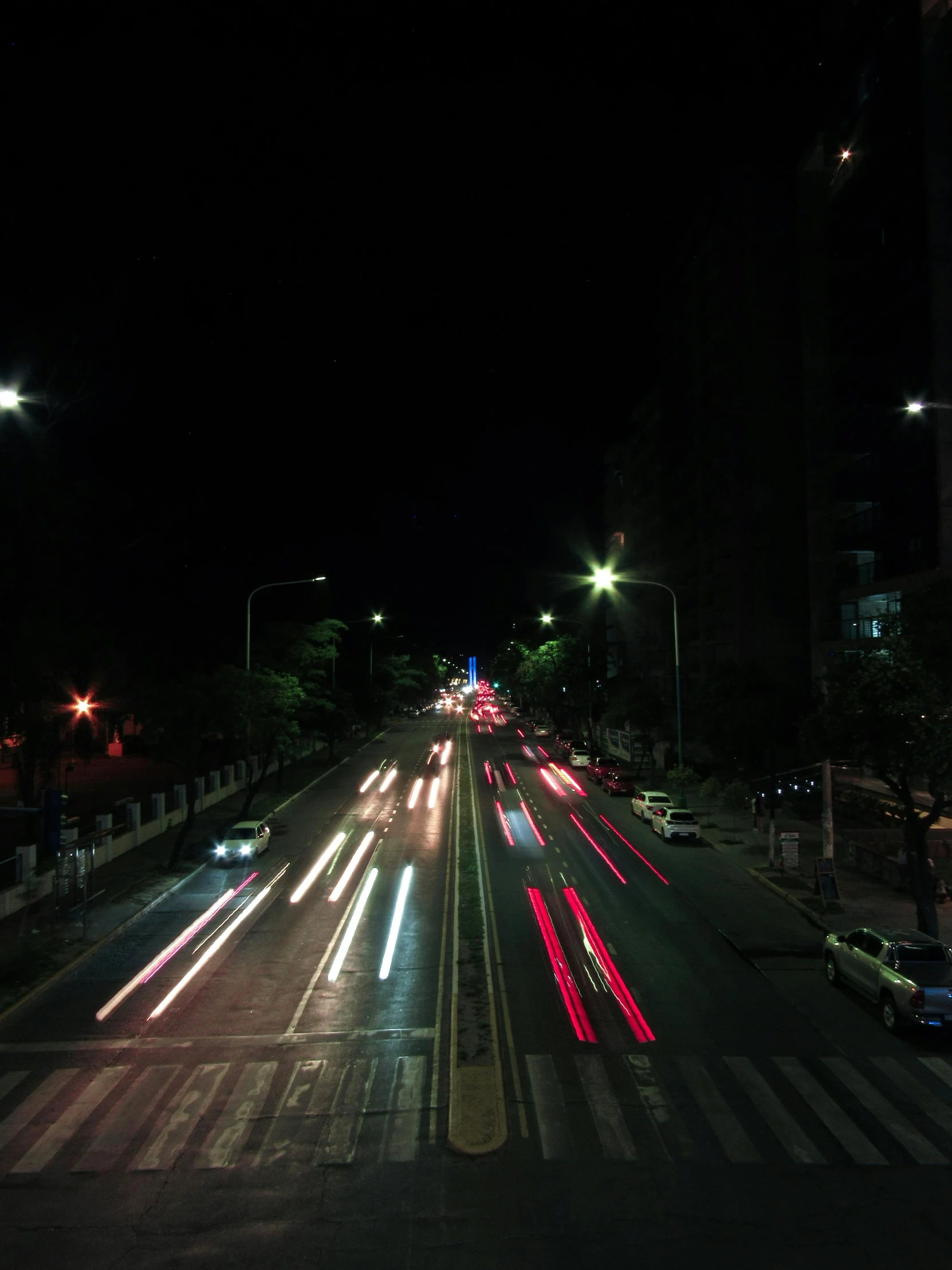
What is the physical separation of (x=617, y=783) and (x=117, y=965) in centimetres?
3368

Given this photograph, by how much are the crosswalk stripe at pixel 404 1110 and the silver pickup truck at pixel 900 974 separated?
27.4ft

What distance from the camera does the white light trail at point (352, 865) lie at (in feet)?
87.0

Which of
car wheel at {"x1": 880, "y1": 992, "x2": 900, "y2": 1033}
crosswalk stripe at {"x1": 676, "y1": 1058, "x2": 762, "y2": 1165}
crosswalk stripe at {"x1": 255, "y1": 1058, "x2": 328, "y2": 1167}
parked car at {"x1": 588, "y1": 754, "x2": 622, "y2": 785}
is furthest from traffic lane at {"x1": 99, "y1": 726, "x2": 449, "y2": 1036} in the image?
parked car at {"x1": 588, "y1": 754, "x2": 622, "y2": 785}

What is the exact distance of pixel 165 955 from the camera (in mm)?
20656

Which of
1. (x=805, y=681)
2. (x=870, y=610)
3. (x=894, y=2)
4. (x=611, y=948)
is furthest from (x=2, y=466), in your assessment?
(x=805, y=681)

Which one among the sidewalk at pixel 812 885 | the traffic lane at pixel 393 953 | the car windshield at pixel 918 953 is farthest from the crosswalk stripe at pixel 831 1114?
the sidewalk at pixel 812 885

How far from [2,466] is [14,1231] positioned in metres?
24.5

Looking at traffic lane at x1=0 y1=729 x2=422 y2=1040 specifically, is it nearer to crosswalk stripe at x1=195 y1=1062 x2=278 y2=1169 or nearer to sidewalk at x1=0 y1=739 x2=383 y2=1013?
sidewalk at x1=0 y1=739 x2=383 y2=1013

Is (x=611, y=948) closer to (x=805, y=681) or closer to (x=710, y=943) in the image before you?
(x=710, y=943)

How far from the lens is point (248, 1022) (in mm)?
16125

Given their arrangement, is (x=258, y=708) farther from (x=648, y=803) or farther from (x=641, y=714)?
(x=641, y=714)

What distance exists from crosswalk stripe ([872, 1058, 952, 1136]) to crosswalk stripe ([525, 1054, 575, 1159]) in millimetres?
5076

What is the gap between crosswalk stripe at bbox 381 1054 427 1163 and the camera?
11.2m

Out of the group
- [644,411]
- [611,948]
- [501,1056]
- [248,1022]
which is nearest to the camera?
[501,1056]
